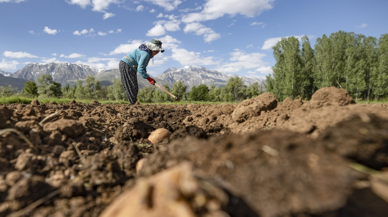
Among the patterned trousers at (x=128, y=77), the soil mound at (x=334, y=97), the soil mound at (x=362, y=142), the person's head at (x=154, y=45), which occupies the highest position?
the person's head at (x=154, y=45)

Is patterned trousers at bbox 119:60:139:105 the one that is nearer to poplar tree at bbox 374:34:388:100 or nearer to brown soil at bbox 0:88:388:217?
brown soil at bbox 0:88:388:217

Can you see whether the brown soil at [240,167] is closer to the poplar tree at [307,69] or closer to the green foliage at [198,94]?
the poplar tree at [307,69]

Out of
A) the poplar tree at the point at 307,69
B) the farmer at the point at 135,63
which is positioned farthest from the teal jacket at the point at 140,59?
the poplar tree at the point at 307,69

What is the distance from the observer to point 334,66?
31.2m

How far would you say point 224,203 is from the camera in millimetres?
984

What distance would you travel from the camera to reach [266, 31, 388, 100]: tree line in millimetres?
29297

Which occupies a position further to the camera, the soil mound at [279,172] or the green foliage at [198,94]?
the green foliage at [198,94]

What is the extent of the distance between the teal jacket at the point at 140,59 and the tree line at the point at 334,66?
1185 inches

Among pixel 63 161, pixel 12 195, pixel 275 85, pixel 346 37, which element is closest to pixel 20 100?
pixel 63 161

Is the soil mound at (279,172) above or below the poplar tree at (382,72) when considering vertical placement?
below

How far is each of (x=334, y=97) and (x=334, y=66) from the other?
3573 cm

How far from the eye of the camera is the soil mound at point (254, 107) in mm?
3814

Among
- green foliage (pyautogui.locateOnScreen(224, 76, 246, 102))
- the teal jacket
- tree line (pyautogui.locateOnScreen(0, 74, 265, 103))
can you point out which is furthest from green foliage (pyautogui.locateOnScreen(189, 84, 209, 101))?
the teal jacket

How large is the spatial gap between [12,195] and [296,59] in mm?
37751
